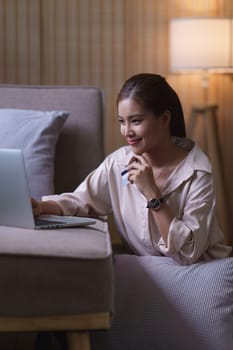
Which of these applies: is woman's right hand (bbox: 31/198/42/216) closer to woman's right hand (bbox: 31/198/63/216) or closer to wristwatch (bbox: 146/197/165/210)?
woman's right hand (bbox: 31/198/63/216)

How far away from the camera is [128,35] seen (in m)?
3.38

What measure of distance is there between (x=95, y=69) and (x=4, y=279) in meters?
1.92

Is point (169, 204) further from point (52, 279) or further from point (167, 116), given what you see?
point (52, 279)

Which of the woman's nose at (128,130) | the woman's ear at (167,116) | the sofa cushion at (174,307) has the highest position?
the woman's ear at (167,116)

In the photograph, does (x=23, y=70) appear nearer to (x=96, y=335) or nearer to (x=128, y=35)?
(x=128, y=35)

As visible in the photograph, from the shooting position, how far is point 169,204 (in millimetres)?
2047

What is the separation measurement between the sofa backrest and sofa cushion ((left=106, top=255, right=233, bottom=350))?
0.48 meters

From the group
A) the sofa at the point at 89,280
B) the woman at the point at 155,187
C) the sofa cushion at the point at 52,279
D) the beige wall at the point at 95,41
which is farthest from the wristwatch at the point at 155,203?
the beige wall at the point at 95,41

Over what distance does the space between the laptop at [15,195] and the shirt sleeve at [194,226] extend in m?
0.28

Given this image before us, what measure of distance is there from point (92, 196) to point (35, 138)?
10.5 inches

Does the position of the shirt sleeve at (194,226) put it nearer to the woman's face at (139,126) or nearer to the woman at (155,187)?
the woman at (155,187)

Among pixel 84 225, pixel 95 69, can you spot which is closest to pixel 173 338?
pixel 84 225

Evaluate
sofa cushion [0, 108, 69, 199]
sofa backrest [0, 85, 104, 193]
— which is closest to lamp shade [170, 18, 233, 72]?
sofa backrest [0, 85, 104, 193]

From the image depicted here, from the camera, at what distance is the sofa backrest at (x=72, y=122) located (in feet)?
7.73
